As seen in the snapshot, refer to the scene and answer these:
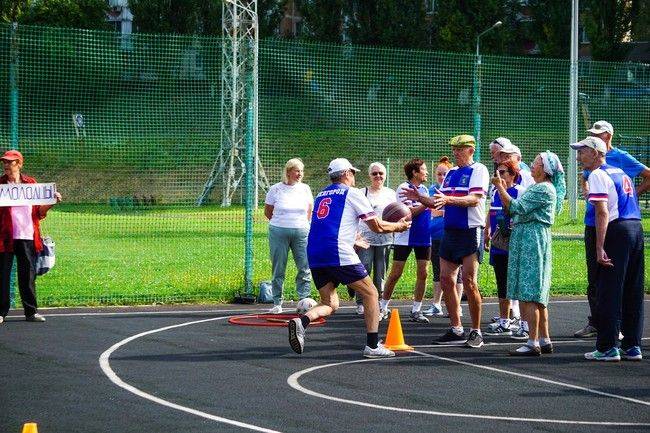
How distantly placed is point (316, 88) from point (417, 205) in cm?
555

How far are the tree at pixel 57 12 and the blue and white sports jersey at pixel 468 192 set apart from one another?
148 ft

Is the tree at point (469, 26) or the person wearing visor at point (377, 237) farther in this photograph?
the tree at point (469, 26)

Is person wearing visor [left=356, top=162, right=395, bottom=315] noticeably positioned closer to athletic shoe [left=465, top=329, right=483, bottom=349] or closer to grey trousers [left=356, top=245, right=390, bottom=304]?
grey trousers [left=356, top=245, right=390, bottom=304]

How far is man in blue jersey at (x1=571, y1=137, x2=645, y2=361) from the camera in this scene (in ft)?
38.6

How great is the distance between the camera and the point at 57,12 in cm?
5969

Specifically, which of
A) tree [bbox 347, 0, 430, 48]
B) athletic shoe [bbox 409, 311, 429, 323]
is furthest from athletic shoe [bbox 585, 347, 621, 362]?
tree [bbox 347, 0, 430, 48]

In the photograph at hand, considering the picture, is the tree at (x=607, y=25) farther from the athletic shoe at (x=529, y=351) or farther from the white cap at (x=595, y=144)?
the athletic shoe at (x=529, y=351)

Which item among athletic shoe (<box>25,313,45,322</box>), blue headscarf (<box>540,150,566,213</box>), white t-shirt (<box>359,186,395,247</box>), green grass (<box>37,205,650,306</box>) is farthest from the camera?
green grass (<box>37,205,650,306</box>)

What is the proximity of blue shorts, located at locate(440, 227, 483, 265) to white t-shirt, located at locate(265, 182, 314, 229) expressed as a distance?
9.63ft

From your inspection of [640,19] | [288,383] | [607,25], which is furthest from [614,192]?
[640,19]

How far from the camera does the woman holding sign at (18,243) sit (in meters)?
14.4

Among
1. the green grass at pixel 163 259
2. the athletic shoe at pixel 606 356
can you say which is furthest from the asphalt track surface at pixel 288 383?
the green grass at pixel 163 259

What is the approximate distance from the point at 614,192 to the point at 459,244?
1.73 meters

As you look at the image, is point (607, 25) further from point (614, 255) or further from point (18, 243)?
point (614, 255)
